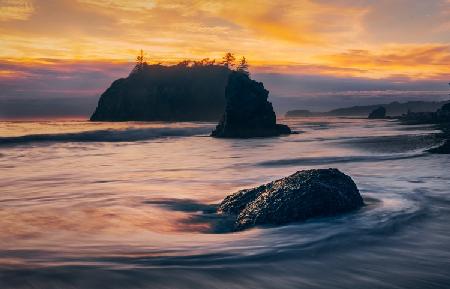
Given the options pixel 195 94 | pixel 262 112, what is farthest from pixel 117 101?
pixel 262 112

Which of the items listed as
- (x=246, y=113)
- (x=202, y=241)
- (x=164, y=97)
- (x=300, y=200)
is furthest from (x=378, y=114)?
(x=202, y=241)

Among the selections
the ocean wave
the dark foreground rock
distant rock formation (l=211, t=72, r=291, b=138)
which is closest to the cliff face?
the ocean wave

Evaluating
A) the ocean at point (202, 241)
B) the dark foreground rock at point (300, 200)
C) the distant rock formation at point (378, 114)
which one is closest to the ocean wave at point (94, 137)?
the ocean at point (202, 241)

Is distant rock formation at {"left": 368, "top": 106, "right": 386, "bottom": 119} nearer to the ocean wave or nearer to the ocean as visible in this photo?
the ocean wave

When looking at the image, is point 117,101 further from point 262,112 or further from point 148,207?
point 148,207

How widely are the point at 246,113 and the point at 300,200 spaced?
4386 cm

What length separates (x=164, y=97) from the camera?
119938 mm

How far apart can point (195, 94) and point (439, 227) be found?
118351mm

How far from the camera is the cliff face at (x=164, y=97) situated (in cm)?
11850

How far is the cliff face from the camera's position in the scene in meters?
118

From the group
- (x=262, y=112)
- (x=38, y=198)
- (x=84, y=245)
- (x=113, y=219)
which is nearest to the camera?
(x=84, y=245)

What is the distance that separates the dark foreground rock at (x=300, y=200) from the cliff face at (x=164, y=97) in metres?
111

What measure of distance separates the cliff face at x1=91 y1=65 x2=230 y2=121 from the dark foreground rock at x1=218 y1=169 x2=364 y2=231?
11094 cm

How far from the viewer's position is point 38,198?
42.0 feet
